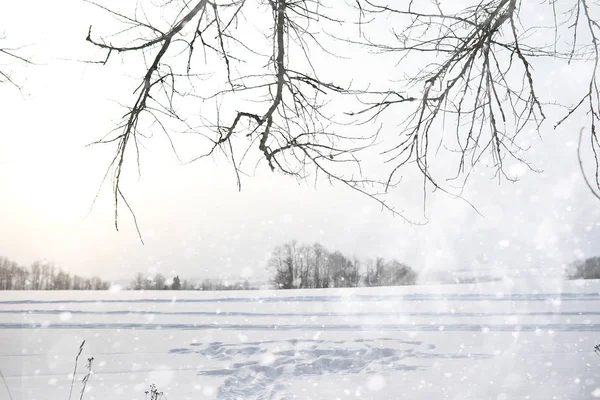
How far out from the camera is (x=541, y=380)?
5.86 meters

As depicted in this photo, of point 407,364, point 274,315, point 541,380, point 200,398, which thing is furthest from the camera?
point 274,315

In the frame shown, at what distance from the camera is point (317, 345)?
7.55m

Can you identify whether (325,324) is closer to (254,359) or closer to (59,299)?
(254,359)

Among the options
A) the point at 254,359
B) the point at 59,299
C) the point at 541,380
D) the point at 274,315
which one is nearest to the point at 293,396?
the point at 254,359

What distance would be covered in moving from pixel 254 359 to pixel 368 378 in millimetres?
1652

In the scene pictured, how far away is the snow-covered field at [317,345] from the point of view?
5859 mm

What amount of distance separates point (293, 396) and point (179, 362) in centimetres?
210

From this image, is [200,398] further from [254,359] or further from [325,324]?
[325,324]

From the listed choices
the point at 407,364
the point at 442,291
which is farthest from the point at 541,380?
the point at 442,291

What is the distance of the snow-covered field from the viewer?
19.2 ft

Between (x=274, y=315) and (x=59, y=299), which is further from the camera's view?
(x=59, y=299)

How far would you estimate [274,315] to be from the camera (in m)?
10.4

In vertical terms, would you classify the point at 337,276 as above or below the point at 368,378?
above

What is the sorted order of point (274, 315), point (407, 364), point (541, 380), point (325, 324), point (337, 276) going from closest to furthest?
point (541, 380) → point (407, 364) → point (325, 324) → point (274, 315) → point (337, 276)
